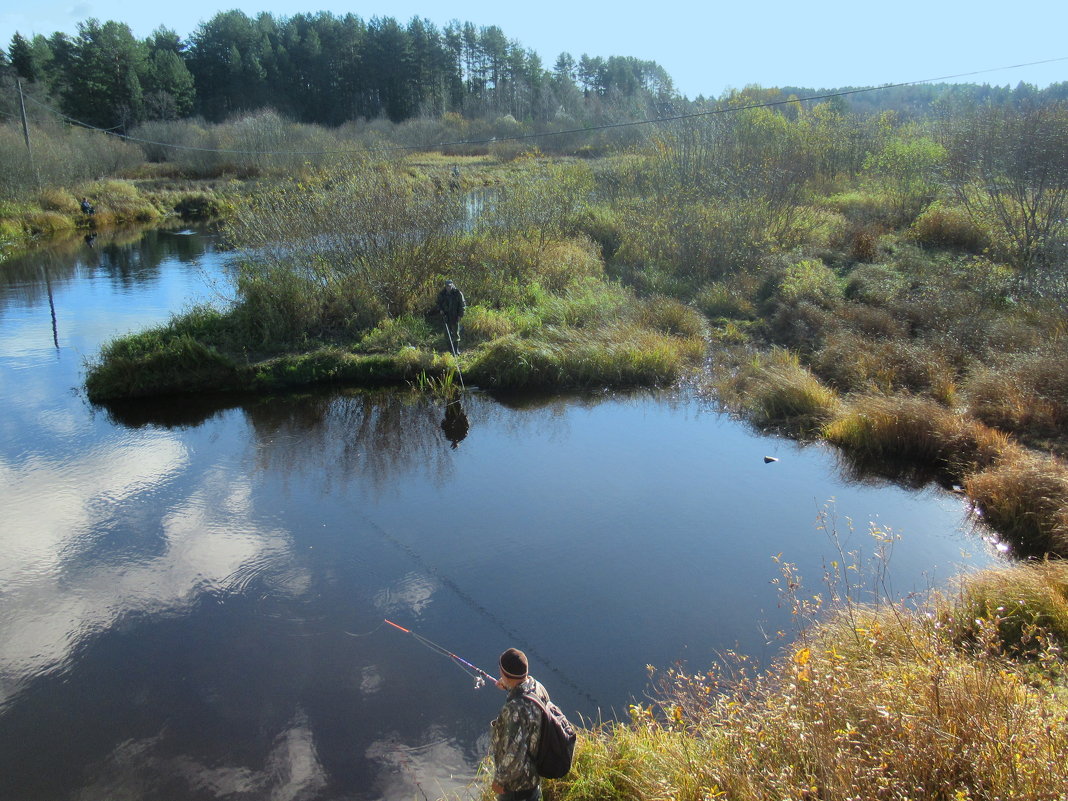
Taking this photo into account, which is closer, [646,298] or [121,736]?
[121,736]

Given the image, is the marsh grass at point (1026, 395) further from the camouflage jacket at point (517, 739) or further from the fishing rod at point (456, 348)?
the camouflage jacket at point (517, 739)

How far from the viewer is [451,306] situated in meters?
14.5

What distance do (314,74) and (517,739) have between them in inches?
2971

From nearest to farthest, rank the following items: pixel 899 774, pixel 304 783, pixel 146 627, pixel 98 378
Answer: pixel 899 774 → pixel 304 783 → pixel 146 627 → pixel 98 378

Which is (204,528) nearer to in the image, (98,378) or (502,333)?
(98,378)

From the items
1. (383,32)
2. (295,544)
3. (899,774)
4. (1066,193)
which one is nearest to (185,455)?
(295,544)

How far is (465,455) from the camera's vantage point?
36.2ft

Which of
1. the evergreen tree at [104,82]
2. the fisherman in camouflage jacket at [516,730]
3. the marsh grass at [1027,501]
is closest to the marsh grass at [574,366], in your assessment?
A: the marsh grass at [1027,501]

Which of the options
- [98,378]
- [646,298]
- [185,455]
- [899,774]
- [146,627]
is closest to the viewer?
[899,774]

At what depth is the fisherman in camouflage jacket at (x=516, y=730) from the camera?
13.0ft

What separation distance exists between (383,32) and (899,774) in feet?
254

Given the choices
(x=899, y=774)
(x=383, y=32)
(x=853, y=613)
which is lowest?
(x=853, y=613)

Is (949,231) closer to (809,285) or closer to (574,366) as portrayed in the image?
(809,285)

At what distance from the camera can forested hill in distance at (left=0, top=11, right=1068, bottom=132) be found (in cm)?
5478
